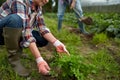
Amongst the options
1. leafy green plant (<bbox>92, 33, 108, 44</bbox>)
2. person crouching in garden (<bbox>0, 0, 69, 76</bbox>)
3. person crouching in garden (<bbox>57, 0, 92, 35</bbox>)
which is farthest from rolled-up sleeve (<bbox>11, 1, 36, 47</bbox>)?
person crouching in garden (<bbox>57, 0, 92, 35</bbox>)

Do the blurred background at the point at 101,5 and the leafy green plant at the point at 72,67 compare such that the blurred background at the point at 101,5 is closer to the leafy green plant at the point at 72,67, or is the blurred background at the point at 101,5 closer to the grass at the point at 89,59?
the grass at the point at 89,59

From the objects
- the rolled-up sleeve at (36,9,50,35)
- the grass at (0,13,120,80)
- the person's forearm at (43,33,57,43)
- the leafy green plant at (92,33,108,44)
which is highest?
the rolled-up sleeve at (36,9,50,35)

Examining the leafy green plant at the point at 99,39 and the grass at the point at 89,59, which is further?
the leafy green plant at the point at 99,39

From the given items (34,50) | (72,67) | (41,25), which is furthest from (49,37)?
(72,67)

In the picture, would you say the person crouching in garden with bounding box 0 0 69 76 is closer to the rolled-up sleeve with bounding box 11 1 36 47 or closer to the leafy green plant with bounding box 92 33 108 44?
the rolled-up sleeve with bounding box 11 1 36 47

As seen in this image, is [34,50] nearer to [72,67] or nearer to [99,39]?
[72,67]

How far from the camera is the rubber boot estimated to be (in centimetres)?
309

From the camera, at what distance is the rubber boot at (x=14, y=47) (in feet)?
10.1

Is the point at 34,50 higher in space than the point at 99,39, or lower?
higher

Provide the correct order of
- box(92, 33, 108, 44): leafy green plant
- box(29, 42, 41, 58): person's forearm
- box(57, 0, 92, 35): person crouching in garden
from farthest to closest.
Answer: box(57, 0, 92, 35): person crouching in garden
box(92, 33, 108, 44): leafy green plant
box(29, 42, 41, 58): person's forearm

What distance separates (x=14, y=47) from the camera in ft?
10.4

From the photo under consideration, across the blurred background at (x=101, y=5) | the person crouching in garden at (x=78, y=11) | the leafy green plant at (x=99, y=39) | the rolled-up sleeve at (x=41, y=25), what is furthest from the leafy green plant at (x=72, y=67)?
the blurred background at (x=101, y=5)

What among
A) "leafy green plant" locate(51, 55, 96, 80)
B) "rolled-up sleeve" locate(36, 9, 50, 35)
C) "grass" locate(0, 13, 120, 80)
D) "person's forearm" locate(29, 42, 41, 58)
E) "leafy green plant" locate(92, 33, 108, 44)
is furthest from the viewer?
"leafy green plant" locate(92, 33, 108, 44)

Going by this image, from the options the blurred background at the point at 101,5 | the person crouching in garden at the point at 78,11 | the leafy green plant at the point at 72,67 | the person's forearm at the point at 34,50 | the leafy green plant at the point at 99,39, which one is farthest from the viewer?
the blurred background at the point at 101,5
